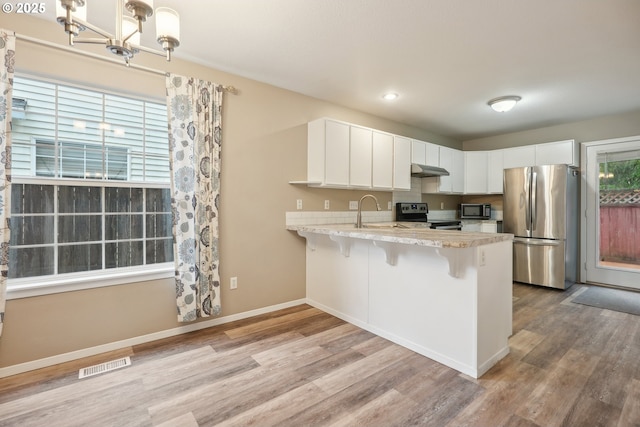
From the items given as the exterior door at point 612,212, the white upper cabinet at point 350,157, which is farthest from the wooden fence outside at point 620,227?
the white upper cabinet at point 350,157

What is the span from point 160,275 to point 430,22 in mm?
3001

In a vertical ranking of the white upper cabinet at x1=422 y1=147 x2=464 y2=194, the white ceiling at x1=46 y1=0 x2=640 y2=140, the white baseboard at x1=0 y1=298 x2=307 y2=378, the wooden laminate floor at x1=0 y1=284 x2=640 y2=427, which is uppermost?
the white ceiling at x1=46 y1=0 x2=640 y2=140

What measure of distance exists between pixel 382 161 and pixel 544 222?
8.43 feet

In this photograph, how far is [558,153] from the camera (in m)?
4.48

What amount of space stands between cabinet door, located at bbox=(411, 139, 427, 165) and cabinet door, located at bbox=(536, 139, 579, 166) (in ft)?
5.88

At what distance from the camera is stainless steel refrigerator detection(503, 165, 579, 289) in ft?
13.8

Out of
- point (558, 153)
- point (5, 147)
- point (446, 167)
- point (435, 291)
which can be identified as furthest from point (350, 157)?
point (558, 153)

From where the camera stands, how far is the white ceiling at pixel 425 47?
2.04m

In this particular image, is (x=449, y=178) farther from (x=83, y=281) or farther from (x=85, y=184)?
(x=83, y=281)

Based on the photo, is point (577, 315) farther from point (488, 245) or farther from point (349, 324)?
point (349, 324)

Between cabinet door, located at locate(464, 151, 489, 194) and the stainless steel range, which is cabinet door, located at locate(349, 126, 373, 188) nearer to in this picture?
the stainless steel range

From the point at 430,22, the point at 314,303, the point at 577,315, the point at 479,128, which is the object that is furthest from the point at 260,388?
the point at 479,128

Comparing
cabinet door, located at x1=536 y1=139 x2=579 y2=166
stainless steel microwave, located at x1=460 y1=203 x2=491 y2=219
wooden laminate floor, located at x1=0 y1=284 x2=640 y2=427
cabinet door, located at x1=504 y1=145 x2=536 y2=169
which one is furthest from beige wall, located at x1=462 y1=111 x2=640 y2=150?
wooden laminate floor, located at x1=0 y1=284 x2=640 y2=427

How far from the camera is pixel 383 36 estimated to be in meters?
2.37
